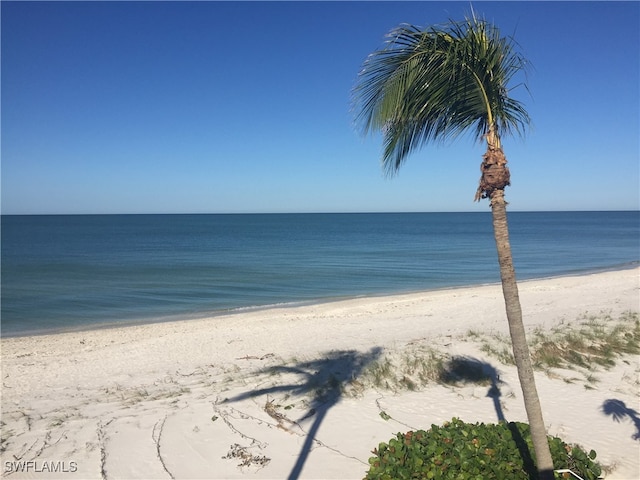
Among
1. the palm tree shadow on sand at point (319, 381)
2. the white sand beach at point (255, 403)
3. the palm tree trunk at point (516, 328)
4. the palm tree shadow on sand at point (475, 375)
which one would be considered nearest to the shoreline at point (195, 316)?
the white sand beach at point (255, 403)

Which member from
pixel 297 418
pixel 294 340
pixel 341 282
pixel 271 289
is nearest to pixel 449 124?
pixel 297 418

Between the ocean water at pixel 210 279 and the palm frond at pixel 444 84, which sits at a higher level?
the palm frond at pixel 444 84

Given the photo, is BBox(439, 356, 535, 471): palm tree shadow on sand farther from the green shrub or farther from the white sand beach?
the green shrub

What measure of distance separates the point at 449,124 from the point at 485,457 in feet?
10.7

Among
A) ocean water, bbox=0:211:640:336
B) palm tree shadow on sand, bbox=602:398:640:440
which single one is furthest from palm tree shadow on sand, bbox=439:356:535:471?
ocean water, bbox=0:211:640:336

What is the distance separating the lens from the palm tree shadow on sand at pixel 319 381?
6.70m

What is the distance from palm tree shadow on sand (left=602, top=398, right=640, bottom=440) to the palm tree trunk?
3326 millimetres

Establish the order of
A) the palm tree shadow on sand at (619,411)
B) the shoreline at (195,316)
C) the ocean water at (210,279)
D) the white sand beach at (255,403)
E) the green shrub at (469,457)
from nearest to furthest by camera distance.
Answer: the green shrub at (469,457)
the white sand beach at (255,403)
the palm tree shadow on sand at (619,411)
the shoreline at (195,316)
the ocean water at (210,279)

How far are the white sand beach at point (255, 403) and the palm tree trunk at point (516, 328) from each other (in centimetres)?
196

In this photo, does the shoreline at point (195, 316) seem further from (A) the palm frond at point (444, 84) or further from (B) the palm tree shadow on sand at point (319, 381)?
A: (A) the palm frond at point (444, 84)

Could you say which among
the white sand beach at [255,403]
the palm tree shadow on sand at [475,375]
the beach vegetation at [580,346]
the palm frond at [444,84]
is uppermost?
the palm frond at [444,84]

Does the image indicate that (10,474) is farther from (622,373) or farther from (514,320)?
(622,373)

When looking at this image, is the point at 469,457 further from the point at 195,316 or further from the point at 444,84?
the point at 195,316

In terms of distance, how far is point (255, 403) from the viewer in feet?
25.4
